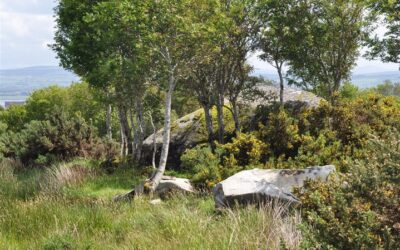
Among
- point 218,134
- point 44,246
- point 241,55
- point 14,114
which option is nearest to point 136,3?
point 241,55

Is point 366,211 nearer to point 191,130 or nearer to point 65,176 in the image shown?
point 65,176

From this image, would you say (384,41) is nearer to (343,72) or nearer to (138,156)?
(343,72)

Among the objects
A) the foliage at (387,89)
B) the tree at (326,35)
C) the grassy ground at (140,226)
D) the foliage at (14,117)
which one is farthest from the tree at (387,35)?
the foliage at (387,89)

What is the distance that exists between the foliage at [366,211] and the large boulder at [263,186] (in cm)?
378

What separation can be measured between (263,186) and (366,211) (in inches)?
183

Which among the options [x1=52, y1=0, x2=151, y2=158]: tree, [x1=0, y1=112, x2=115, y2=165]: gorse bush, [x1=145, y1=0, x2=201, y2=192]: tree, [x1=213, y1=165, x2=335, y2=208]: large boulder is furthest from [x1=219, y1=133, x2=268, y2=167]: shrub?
[x1=0, y1=112, x2=115, y2=165]: gorse bush

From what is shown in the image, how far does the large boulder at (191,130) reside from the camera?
61.6 feet

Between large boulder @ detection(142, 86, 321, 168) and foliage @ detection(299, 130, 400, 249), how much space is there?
545 inches

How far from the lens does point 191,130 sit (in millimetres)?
19500

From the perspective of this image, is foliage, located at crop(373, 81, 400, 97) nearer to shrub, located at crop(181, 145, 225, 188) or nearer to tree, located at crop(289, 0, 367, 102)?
tree, located at crop(289, 0, 367, 102)

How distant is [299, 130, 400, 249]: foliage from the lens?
13.4 ft

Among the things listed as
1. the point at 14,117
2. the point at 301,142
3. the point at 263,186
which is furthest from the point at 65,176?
the point at 14,117

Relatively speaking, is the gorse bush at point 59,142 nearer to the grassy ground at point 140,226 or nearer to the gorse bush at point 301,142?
the gorse bush at point 301,142

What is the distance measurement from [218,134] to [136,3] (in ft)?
22.6
